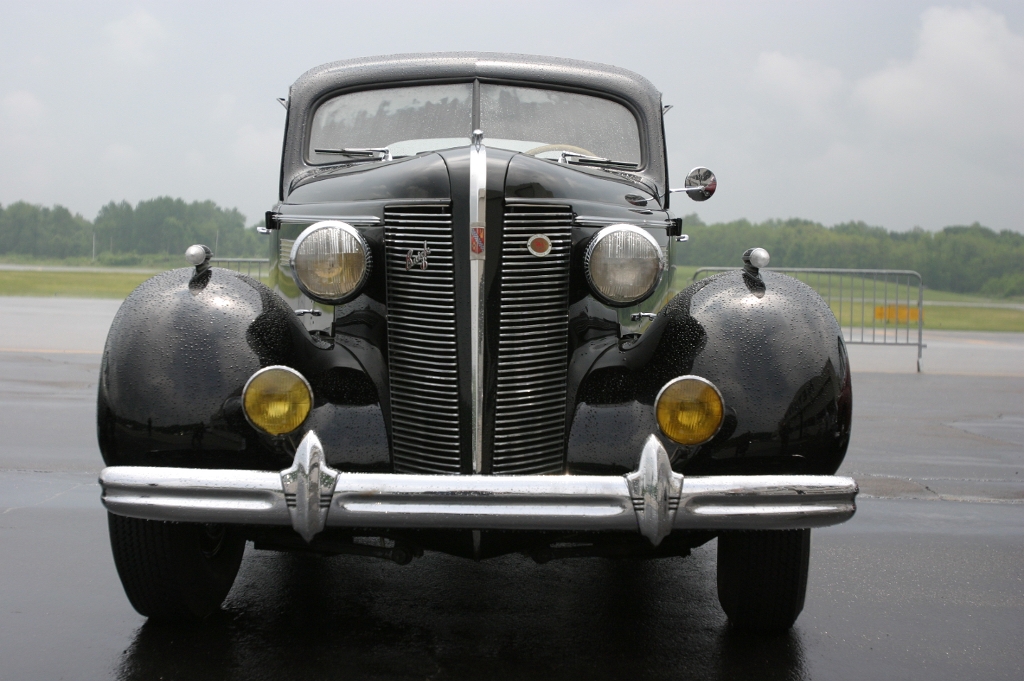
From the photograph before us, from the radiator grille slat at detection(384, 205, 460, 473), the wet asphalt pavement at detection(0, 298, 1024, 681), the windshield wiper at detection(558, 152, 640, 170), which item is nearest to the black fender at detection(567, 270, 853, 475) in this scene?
the radiator grille slat at detection(384, 205, 460, 473)

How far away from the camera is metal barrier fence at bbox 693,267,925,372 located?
11961 millimetres

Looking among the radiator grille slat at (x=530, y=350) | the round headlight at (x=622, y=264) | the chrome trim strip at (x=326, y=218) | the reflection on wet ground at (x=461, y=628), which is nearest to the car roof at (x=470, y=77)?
the chrome trim strip at (x=326, y=218)

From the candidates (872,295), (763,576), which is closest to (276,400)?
(763,576)

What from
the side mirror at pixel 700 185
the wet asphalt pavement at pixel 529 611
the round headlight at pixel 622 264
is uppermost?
the side mirror at pixel 700 185

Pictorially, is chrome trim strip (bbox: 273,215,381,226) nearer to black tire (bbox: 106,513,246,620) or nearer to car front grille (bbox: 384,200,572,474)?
car front grille (bbox: 384,200,572,474)

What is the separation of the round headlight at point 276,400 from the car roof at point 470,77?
1862 millimetres

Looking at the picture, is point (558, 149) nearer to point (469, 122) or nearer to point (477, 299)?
point (469, 122)

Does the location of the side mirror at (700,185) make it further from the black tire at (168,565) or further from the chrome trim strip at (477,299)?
the black tire at (168,565)

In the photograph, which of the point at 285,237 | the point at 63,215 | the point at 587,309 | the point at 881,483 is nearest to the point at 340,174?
the point at 285,237

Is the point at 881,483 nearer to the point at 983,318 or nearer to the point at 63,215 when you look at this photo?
the point at 63,215

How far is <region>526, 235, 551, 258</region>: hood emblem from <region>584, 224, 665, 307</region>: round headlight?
15 cm

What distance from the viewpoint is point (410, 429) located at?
9.26 ft

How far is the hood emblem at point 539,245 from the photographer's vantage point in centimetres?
288

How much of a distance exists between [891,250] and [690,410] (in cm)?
1692
